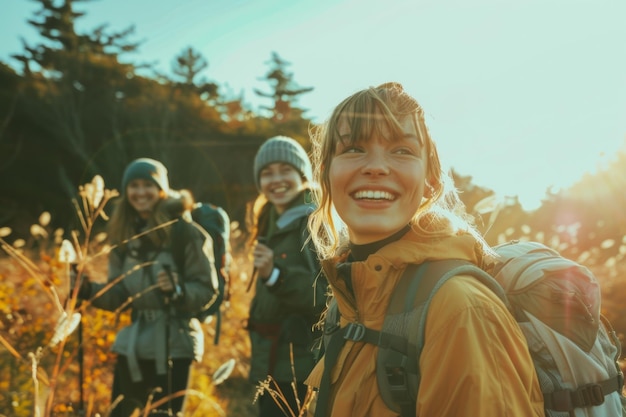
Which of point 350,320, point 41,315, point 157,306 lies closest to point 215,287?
point 157,306

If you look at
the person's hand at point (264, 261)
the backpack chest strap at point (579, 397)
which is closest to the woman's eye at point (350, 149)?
the backpack chest strap at point (579, 397)

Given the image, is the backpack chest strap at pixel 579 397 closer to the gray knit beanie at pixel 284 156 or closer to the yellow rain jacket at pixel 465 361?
the yellow rain jacket at pixel 465 361

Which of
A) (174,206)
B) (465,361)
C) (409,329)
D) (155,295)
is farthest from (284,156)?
(465,361)

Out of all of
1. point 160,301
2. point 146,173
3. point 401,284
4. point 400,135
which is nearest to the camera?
point 401,284

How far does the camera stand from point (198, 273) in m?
4.23

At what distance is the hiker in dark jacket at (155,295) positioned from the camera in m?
4.10

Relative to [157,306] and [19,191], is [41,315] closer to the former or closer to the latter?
[157,306]

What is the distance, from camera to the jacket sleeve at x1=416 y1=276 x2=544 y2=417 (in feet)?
4.02

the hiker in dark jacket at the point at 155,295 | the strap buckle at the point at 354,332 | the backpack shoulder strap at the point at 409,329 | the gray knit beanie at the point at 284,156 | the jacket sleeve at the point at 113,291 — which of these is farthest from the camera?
the jacket sleeve at the point at 113,291

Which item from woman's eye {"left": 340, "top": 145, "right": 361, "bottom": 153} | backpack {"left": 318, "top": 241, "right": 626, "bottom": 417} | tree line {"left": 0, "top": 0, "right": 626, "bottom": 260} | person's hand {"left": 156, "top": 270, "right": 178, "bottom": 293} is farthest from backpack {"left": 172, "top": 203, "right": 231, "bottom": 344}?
tree line {"left": 0, "top": 0, "right": 626, "bottom": 260}

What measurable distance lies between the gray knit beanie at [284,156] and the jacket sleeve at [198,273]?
0.64 m

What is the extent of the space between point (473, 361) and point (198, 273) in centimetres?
318

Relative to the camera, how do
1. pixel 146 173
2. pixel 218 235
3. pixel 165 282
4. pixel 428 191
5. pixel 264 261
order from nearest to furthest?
pixel 428 191
pixel 264 261
pixel 165 282
pixel 146 173
pixel 218 235

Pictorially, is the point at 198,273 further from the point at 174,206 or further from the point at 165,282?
the point at 174,206
